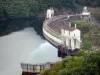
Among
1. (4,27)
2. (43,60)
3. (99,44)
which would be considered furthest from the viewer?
(4,27)

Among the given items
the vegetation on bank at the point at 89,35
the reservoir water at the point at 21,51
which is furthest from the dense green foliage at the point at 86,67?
the vegetation on bank at the point at 89,35

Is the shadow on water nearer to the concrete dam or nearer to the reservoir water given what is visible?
the concrete dam

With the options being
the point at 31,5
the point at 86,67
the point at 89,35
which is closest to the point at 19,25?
the point at 31,5

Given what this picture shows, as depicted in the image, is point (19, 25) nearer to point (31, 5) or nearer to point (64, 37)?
point (31, 5)

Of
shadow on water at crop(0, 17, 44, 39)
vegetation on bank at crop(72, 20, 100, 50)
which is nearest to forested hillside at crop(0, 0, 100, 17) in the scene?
shadow on water at crop(0, 17, 44, 39)

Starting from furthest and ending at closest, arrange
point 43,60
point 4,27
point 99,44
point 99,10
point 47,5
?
point 47,5 < point 99,10 < point 4,27 < point 99,44 < point 43,60

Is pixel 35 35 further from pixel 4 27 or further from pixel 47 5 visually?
pixel 47 5

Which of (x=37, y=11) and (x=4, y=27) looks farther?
(x=37, y=11)

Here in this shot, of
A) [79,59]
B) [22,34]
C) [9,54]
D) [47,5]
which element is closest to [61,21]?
[22,34]
